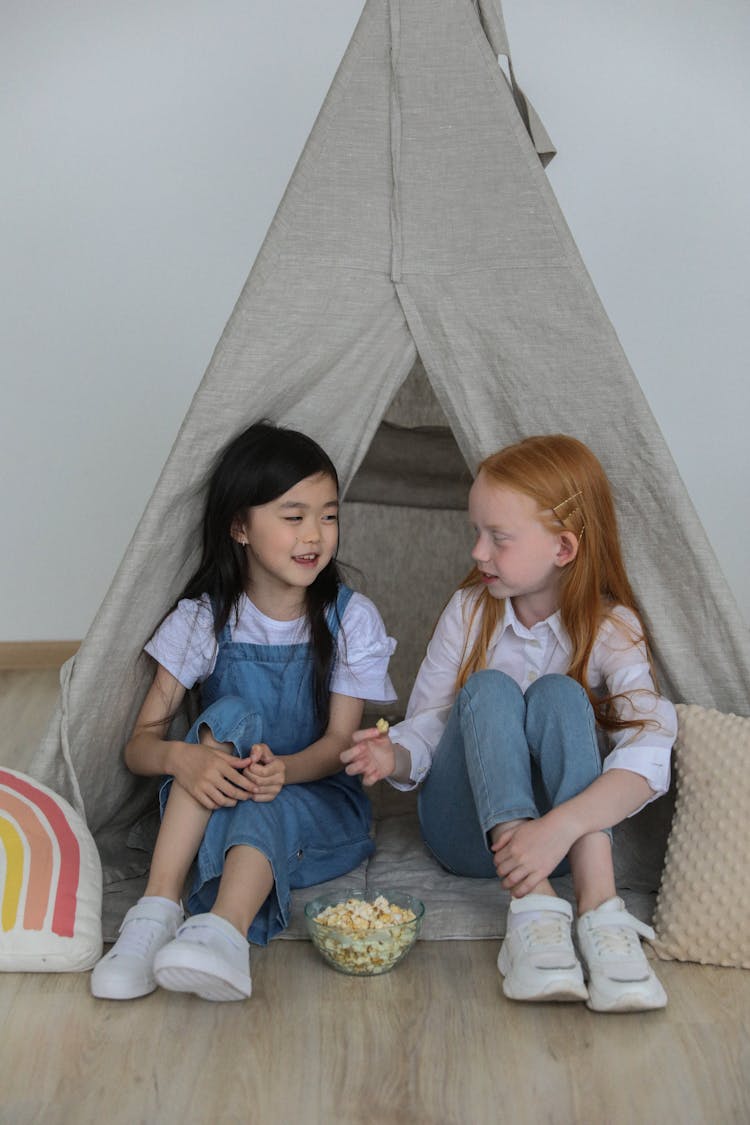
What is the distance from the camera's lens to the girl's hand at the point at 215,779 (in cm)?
179

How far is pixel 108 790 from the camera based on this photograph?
2033mm

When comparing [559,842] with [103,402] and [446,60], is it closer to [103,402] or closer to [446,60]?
[446,60]

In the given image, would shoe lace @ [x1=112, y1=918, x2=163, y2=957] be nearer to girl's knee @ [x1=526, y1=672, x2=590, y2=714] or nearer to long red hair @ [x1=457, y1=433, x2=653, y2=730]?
girl's knee @ [x1=526, y1=672, x2=590, y2=714]

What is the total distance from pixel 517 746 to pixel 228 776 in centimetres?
40

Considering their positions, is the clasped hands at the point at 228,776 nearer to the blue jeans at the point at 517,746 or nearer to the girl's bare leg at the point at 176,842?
the girl's bare leg at the point at 176,842

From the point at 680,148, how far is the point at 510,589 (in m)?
1.90

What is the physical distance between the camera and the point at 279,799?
189 cm

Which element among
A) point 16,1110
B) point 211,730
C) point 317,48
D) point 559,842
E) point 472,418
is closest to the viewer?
point 16,1110

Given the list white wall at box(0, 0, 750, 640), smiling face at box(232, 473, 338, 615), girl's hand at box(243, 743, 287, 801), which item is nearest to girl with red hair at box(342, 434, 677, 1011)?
girl's hand at box(243, 743, 287, 801)

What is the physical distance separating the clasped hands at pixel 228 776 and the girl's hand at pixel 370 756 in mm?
111

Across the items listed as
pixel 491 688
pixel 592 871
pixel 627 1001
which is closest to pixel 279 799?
pixel 491 688

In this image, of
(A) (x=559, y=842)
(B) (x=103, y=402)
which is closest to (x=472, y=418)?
(A) (x=559, y=842)

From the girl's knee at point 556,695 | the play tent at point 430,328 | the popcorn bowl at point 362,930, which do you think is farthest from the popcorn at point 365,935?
the play tent at point 430,328

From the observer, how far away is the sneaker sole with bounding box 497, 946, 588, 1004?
5.15 feet
